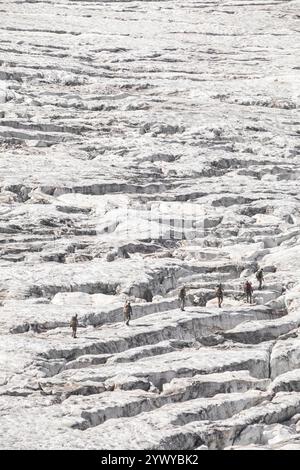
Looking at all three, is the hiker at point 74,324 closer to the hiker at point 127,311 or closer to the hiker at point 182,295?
the hiker at point 127,311

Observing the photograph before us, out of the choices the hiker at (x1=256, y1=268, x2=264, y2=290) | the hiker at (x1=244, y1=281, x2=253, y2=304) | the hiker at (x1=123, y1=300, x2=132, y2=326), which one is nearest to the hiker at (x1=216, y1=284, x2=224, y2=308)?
the hiker at (x1=244, y1=281, x2=253, y2=304)

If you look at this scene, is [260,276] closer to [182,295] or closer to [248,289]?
[248,289]

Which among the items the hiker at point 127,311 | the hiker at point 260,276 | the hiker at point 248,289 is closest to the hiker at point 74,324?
the hiker at point 127,311

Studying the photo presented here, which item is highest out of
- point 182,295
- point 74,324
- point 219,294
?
point 74,324

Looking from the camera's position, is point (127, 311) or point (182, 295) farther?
point (182, 295)

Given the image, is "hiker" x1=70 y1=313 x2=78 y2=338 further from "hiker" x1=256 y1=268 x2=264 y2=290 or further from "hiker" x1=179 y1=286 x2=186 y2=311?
"hiker" x1=256 y1=268 x2=264 y2=290

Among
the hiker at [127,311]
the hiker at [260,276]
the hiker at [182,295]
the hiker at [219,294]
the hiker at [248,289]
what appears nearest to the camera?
the hiker at [127,311]

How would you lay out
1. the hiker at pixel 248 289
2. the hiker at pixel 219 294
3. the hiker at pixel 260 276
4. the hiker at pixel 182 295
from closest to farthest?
1. the hiker at pixel 182 295
2. the hiker at pixel 219 294
3. the hiker at pixel 248 289
4. the hiker at pixel 260 276

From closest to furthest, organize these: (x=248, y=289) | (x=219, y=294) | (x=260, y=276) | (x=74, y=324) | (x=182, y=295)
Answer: (x=74, y=324), (x=182, y=295), (x=219, y=294), (x=248, y=289), (x=260, y=276)

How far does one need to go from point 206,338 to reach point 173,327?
1.32 m

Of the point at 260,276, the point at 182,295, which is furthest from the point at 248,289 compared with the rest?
the point at 182,295

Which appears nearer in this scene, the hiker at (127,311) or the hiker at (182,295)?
the hiker at (127,311)

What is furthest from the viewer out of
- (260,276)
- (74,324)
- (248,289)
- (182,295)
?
(260,276)

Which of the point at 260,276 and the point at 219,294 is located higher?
the point at 260,276
